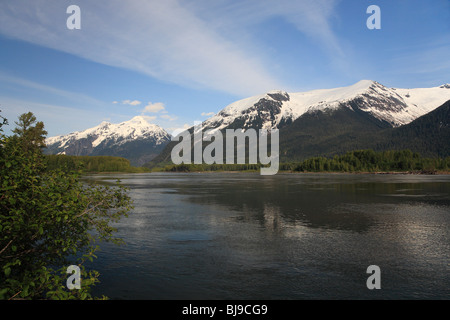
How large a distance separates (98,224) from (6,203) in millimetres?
A: 4263

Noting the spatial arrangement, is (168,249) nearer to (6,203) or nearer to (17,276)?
(17,276)
